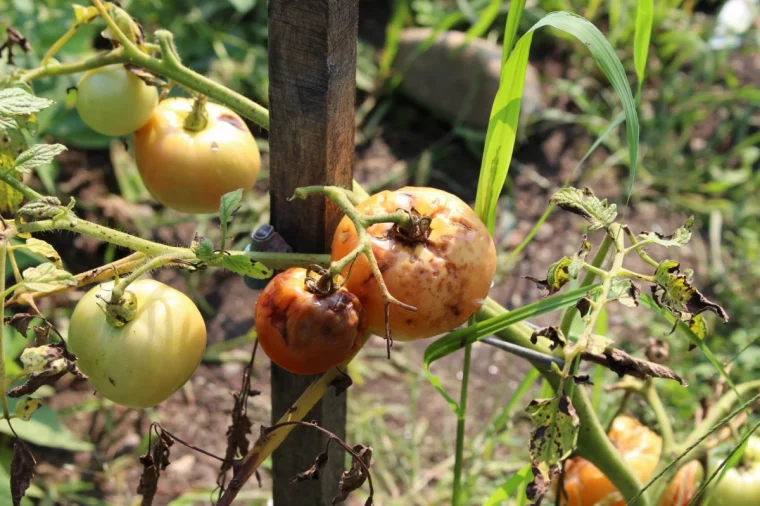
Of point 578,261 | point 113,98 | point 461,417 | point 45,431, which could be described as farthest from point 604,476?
point 45,431

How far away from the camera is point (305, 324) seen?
78 cm

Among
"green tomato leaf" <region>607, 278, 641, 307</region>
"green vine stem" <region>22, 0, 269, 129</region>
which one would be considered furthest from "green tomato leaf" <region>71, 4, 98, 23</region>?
"green tomato leaf" <region>607, 278, 641, 307</region>

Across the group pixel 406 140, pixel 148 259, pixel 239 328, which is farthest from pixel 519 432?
pixel 148 259

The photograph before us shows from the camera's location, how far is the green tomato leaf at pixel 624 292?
2.54 ft

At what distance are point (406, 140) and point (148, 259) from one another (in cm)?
208

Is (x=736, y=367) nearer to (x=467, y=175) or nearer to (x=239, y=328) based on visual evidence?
(x=467, y=175)

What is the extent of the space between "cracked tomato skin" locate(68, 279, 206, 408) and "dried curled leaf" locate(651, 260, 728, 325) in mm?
498

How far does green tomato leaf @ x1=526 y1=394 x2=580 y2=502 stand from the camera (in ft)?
2.64

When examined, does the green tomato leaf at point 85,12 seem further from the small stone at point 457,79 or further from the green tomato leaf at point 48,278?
the small stone at point 457,79

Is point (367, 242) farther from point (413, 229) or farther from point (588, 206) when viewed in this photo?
point (588, 206)

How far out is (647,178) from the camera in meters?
2.77

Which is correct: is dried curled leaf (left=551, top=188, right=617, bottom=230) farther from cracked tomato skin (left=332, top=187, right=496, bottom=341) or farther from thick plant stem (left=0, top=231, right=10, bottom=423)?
thick plant stem (left=0, top=231, right=10, bottom=423)

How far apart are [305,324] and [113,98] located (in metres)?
0.41

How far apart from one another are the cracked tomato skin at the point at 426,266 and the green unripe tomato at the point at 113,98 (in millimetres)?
350
